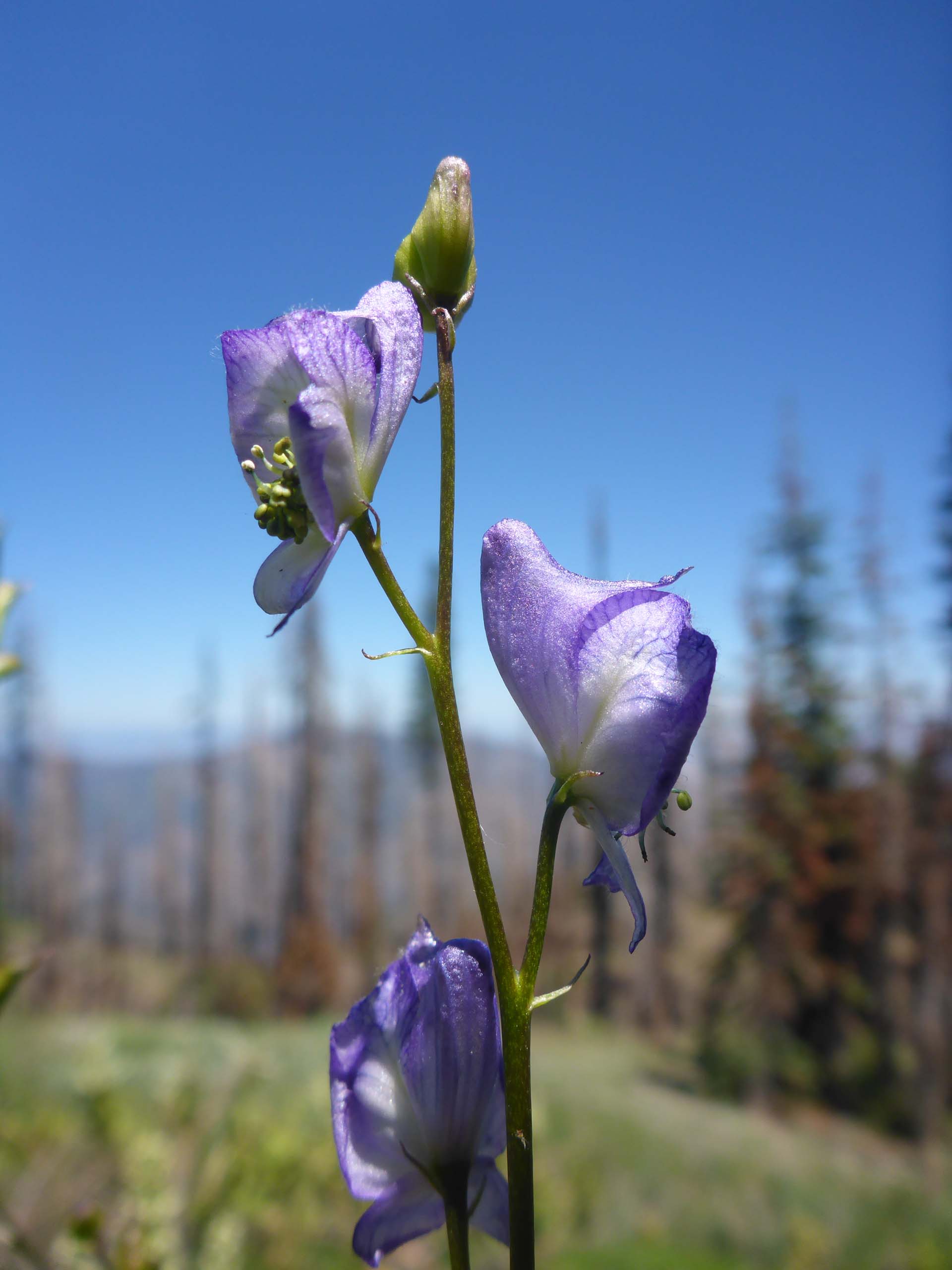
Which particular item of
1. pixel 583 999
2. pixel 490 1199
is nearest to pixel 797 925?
pixel 583 999

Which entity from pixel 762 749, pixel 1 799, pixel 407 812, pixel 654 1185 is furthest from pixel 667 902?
pixel 1 799

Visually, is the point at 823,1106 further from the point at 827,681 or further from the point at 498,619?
the point at 498,619

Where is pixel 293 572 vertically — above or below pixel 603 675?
above

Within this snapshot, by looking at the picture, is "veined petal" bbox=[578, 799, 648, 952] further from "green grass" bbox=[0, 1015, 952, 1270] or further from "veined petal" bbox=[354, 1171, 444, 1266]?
"green grass" bbox=[0, 1015, 952, 1270]

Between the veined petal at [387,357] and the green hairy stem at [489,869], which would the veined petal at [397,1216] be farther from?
the veined petal at [387,357]

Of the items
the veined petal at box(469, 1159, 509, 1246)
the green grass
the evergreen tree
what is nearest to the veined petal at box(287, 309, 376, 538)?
the veined petal at box(469, 1159, 509, 1246)

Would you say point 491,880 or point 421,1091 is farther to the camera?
point 421,1091

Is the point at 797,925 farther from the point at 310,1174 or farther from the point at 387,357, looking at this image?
the point at 387,357
